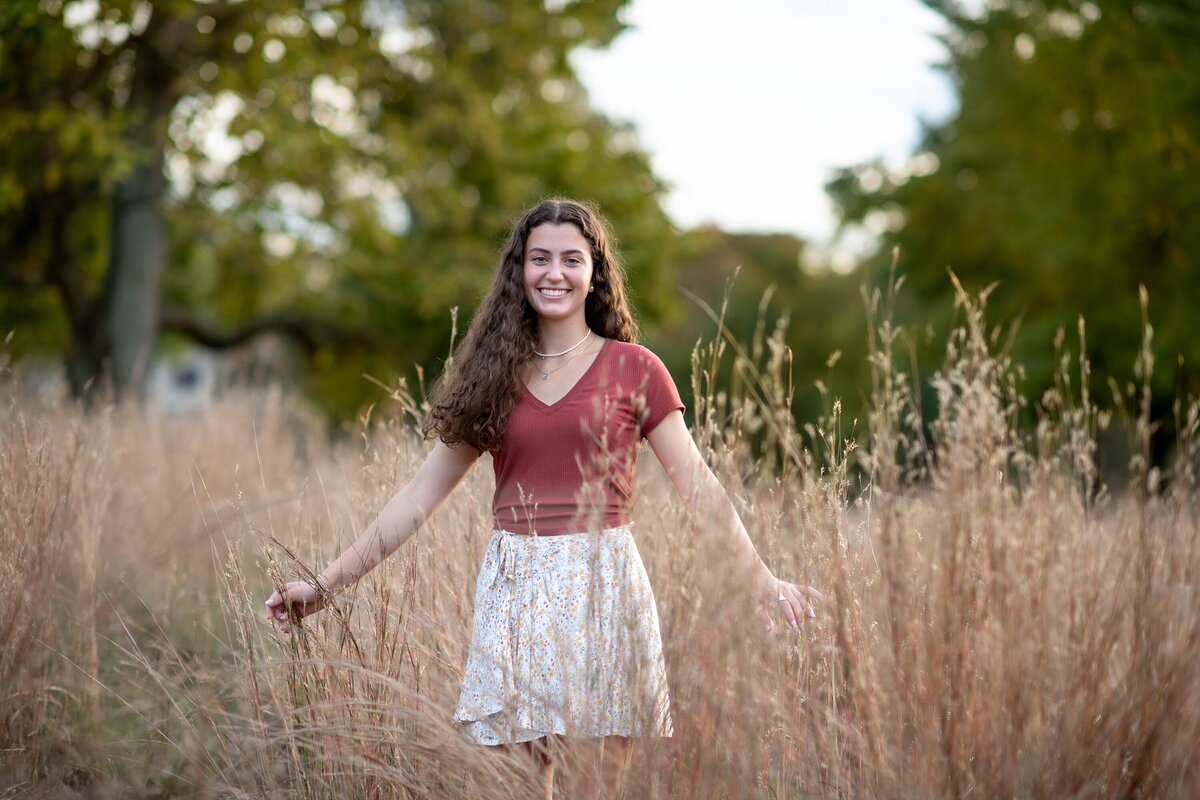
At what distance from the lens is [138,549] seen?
488 centimetres

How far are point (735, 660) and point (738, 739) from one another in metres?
0.18

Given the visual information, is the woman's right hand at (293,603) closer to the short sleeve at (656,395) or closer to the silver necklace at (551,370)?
the silver necklace at (551,370)

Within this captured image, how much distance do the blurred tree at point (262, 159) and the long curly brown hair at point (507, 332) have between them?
6213 millimetres

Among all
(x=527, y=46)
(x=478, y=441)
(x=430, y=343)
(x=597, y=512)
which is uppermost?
(x=527, y=46)

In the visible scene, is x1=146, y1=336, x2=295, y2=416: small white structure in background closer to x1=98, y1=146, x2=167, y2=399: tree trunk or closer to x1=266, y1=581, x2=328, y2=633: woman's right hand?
x1=98, y1=146, x2=167, y2=399: tree trunk

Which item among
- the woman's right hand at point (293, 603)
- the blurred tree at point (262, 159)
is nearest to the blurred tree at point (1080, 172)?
the blurred tree at point (262, 159)

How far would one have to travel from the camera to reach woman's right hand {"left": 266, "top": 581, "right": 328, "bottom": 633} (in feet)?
8.82

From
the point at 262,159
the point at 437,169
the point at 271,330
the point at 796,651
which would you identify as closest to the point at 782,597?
the point at 796,651

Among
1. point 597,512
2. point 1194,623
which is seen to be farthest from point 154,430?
point 1194,623

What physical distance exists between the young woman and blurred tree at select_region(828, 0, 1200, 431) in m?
7.56

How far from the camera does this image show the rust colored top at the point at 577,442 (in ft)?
8.05

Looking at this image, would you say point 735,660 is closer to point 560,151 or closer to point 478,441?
point 478,441

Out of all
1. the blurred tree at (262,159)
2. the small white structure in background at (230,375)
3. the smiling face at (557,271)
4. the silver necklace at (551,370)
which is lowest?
the silver necklace at (551,370)

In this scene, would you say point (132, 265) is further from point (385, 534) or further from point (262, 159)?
point (385, 534)
